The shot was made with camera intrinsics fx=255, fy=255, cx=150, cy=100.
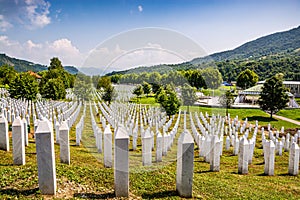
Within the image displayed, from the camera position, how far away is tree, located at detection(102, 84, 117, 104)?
6.39 m

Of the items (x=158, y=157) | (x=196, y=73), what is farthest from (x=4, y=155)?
(x=196, y=73)

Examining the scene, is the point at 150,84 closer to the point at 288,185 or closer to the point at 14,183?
the point at 14,183

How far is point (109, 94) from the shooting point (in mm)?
6492

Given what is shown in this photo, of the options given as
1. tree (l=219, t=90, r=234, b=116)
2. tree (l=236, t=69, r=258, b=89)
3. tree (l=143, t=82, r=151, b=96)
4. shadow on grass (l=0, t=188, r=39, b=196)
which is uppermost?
tree (l=236, t=69, r=258, b=89)

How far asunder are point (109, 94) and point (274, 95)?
30837mm

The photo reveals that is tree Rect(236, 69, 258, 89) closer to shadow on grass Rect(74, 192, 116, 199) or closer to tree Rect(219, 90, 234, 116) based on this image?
tree Rect(219, 90, 234, 116)

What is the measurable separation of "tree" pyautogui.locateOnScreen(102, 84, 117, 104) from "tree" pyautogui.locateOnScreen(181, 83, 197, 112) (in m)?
1.72

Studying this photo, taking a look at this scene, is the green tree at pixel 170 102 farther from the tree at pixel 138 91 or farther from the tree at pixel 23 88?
the tree at pixel 23 88

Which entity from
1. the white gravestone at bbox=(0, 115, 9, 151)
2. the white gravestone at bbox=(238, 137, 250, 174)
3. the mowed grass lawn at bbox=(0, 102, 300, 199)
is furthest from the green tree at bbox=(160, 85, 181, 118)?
the white gravestone at bbox=(0, 115, 9, 151)

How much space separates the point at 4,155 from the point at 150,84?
4.16 meters

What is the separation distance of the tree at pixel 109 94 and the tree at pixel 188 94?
172 centimetres

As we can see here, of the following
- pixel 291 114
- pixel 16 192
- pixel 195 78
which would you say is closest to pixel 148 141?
pixel 195 78

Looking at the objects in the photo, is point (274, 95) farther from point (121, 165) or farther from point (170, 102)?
point (121, 165)

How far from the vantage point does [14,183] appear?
15.5 feet
